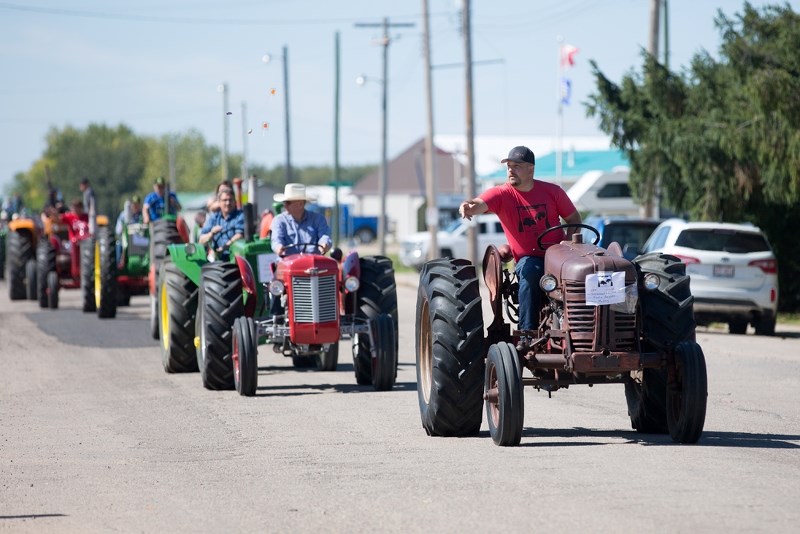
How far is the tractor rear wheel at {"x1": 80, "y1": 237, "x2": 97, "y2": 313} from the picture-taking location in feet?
88.6

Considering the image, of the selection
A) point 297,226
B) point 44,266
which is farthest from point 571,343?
point 44,266

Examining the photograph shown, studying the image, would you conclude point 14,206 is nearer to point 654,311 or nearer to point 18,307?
point 18,307

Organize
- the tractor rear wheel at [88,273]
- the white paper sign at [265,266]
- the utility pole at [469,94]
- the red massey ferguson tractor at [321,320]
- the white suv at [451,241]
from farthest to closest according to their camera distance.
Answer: the white suv at [451,241], the utility pole at [469,94], the tractor rear wheel at [88,273], the white paper sign at [265,266], the red massey ferguson tractor at [321,320]

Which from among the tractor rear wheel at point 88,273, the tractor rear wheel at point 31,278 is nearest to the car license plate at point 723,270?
the tractor rear wheel at point 88,273

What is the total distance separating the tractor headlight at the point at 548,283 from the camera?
10242 mm

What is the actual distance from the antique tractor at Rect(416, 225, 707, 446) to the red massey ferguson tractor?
133 inches

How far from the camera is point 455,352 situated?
34.9 ft

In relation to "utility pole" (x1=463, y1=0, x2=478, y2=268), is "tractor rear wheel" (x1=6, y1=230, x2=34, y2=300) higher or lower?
lower

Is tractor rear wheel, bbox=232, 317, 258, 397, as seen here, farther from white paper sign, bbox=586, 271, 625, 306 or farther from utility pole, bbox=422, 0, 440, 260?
utility pole, bbox=422, 0, 440, 260

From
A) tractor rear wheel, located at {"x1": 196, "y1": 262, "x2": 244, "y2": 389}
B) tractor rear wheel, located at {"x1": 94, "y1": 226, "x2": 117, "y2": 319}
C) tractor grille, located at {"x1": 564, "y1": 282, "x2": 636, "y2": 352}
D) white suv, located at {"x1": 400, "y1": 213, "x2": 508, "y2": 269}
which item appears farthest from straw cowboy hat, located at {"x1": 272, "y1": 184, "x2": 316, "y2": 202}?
white suv, located at {"x1": 400, "y1": 213, "x2": 508, "y2": 269}

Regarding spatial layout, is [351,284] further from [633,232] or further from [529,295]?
[633,232]

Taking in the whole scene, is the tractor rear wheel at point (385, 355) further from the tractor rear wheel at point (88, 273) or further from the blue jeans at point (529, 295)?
the tractor rear wheel at point (88, 273)

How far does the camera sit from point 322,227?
51.1ft

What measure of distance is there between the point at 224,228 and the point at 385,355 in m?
4.18
